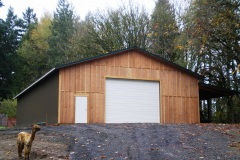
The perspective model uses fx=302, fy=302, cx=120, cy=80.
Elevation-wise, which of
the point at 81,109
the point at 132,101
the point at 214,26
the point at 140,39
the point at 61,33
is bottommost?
the point at 81,109

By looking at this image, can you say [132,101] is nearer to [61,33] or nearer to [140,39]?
[140,39]

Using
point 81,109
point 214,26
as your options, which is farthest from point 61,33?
point 214,26

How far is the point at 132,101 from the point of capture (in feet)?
60.2

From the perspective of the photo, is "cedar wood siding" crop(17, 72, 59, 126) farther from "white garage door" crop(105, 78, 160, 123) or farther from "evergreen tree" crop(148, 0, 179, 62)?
"evergreen tree" crop(148, 0, 179, 62)

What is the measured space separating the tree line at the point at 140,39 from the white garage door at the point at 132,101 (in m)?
3.39

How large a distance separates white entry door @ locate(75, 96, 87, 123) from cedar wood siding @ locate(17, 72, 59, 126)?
3.76 feet

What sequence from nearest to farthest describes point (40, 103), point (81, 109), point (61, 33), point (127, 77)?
point (81, 109) < point (127, 77) < point (40, 103) < point (61, 33)

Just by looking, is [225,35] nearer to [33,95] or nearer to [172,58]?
[172,58]

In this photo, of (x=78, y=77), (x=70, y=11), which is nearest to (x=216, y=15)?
(x=78, y=77)

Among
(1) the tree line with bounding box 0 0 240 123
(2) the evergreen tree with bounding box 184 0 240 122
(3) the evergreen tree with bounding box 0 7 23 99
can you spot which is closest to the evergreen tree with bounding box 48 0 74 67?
(1) the tree line with bounding box 0 0 240 123

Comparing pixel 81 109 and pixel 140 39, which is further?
pixel 140 39

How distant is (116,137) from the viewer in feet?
35.6

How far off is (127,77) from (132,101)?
1488mm

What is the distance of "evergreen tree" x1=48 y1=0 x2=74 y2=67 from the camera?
3894 centimetres
